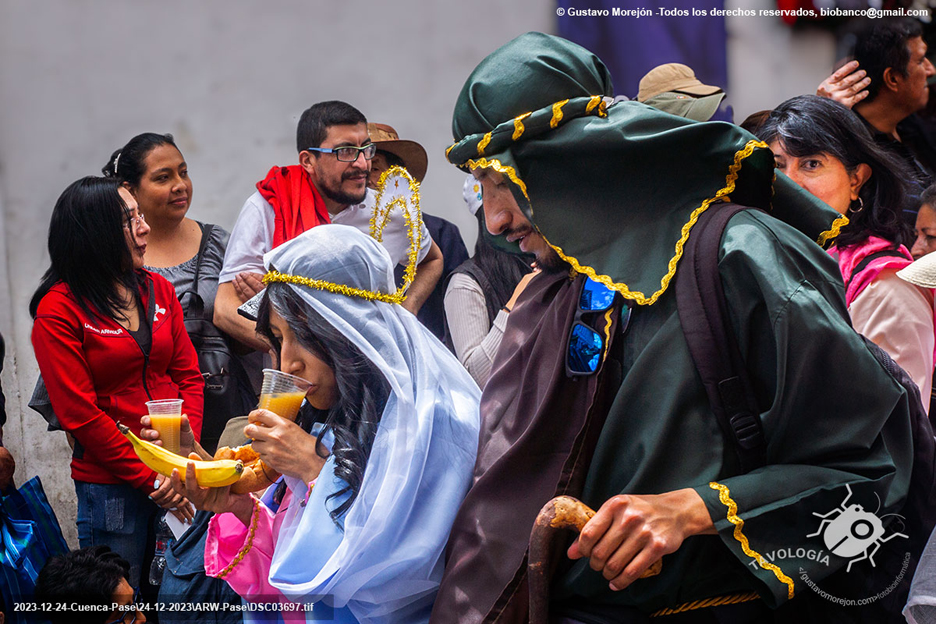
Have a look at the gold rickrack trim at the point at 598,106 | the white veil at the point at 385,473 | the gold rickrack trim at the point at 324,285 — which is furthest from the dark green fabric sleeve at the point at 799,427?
the gold rickrack trim at the point at 324,285

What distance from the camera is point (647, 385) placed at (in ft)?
5.65

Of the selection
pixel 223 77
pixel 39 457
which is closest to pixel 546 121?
pixel 223 77

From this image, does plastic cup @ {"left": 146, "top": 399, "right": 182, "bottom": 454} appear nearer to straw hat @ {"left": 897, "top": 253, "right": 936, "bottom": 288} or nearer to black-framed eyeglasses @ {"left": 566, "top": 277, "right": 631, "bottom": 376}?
black-framed eyeglasses @ {"left": 566, "top": 277, "right": 631, "bottom": 376}

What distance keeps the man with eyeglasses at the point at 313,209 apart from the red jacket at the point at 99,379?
1.20ft

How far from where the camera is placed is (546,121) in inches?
72.4

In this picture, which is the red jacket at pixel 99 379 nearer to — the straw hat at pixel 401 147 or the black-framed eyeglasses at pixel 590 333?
the straw hat at pixel 401 147

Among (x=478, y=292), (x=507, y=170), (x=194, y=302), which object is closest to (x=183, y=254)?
(x=194, y=302)

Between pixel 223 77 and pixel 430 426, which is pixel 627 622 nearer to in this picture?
pixel 430 426

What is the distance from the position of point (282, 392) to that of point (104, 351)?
1.56 meters

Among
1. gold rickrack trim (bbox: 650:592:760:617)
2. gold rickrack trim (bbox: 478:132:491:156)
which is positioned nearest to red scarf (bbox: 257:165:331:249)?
gold rickrack trim (bbox: 478:132:491:156)

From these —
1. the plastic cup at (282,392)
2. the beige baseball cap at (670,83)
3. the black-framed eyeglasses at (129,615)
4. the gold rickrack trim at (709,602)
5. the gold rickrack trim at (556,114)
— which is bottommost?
the black-framed eyeglasses at (129,615)

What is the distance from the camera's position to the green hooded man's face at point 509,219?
6.62 feet

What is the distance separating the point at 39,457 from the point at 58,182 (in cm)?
149

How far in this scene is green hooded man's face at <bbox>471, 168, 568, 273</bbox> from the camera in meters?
2.02
